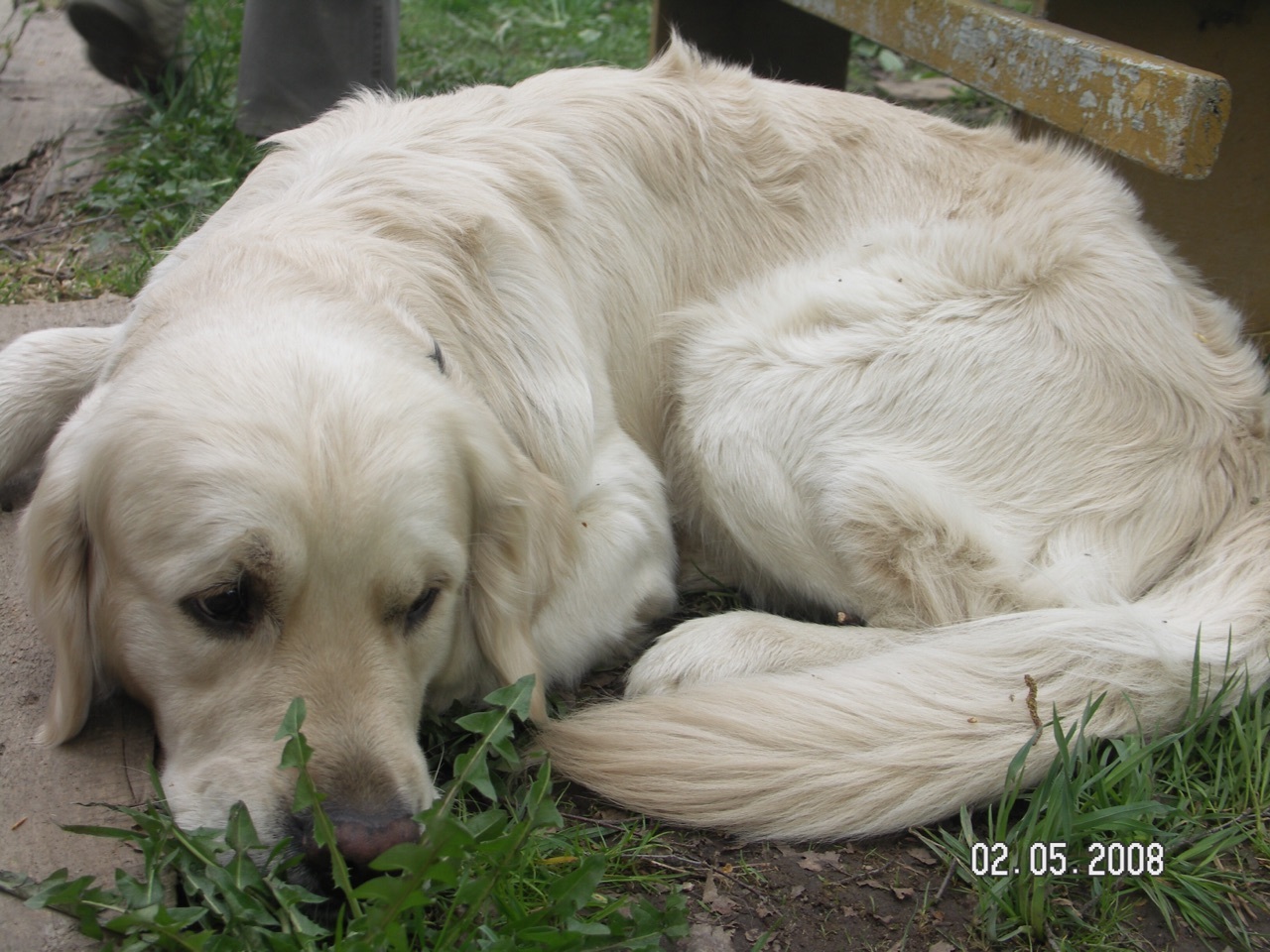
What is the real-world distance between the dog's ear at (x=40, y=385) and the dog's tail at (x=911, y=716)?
1522mm

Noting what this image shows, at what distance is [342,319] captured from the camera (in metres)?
2.19

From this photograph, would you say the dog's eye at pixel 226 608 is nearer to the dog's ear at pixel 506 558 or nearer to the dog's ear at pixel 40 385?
the dog's ear at pixel 506 558

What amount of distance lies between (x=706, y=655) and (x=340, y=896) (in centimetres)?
109

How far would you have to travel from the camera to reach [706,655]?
267 cm

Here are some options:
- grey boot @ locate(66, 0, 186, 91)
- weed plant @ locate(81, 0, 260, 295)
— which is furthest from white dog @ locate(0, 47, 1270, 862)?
grey boot @ locate(66, 0, 186, 91)

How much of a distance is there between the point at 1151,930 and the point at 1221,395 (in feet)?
4.36

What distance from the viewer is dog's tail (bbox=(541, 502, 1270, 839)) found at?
7.34 feet

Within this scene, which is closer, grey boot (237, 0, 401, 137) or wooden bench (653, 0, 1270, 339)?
wooden bench (653, 0, 1270, 339)

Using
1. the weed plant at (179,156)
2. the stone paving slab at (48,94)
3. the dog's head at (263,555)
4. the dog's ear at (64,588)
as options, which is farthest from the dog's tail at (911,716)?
the stone paving slab at (48,94)

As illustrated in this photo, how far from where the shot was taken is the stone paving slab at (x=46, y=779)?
1.75 metres

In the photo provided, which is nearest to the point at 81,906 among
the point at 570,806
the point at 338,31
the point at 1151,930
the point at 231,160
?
the point at 570,806

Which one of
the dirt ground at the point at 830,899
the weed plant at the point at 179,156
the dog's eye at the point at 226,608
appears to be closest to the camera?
the dog's eye at the point at 226,608

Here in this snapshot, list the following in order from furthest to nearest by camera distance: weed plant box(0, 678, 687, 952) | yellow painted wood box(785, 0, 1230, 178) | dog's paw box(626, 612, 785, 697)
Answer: dog's paw box(626, 612, 785, 697) → yellow painted wood box(785, 0, 1230, 178) → weed plant box(0, 678, 687, 952)

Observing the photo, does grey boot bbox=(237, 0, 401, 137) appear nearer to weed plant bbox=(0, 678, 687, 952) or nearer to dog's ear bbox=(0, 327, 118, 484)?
dog's ear bbox=(0, 327, 118, 484)
